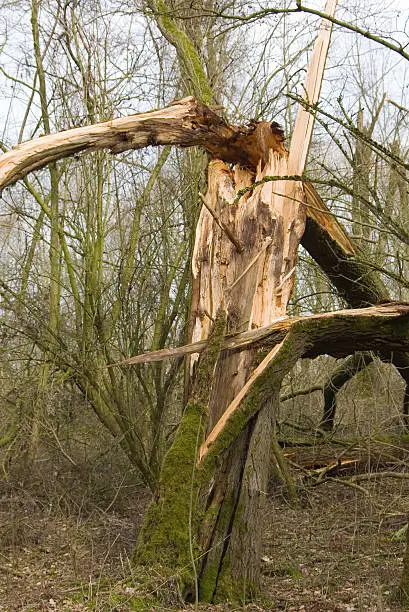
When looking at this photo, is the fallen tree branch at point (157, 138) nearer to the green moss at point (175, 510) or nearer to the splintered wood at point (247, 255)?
the splintered wood at point (247, 255)

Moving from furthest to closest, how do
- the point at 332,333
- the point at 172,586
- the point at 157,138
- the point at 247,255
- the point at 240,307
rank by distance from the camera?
1. the point at 157,138
2. the point at 247,255
3. the point at 240,307
4. the point at 332,333
5. the point at 172,586

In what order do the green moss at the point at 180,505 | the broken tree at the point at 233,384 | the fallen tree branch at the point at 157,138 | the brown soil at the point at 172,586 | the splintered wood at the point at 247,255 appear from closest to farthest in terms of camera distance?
the brown soil at the point at 172,586, the green moss at the point at 180,505, the broken tree at the point at 233,384, the fallen tree branch at the point at 157,138, the splintered wood at the point at 247,255

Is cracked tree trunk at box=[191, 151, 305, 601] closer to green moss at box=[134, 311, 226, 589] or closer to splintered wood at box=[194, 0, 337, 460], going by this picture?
splintered wood at box=[194, 0, 337, 460]

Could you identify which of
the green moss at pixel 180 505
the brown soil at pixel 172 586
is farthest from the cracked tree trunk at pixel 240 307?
the brown soil at pixel 172 586

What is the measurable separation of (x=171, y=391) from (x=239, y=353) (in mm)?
2572

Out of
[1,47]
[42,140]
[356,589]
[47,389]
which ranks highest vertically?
[1,47]

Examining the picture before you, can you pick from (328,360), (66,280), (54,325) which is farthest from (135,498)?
(328,360)

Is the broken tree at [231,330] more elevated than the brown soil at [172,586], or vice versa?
the broken tree at [231,330]

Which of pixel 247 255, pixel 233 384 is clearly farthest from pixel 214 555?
pixel 247 255

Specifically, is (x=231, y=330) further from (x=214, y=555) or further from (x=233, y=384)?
(x=214, y=555)

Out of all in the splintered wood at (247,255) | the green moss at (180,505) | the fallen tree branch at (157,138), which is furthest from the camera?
the splintered wood at (247,255)

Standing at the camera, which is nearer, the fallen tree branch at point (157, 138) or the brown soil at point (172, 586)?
the brown soil at point (172, 586)

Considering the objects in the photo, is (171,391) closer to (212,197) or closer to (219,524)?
(212,197)

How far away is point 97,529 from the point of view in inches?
252
